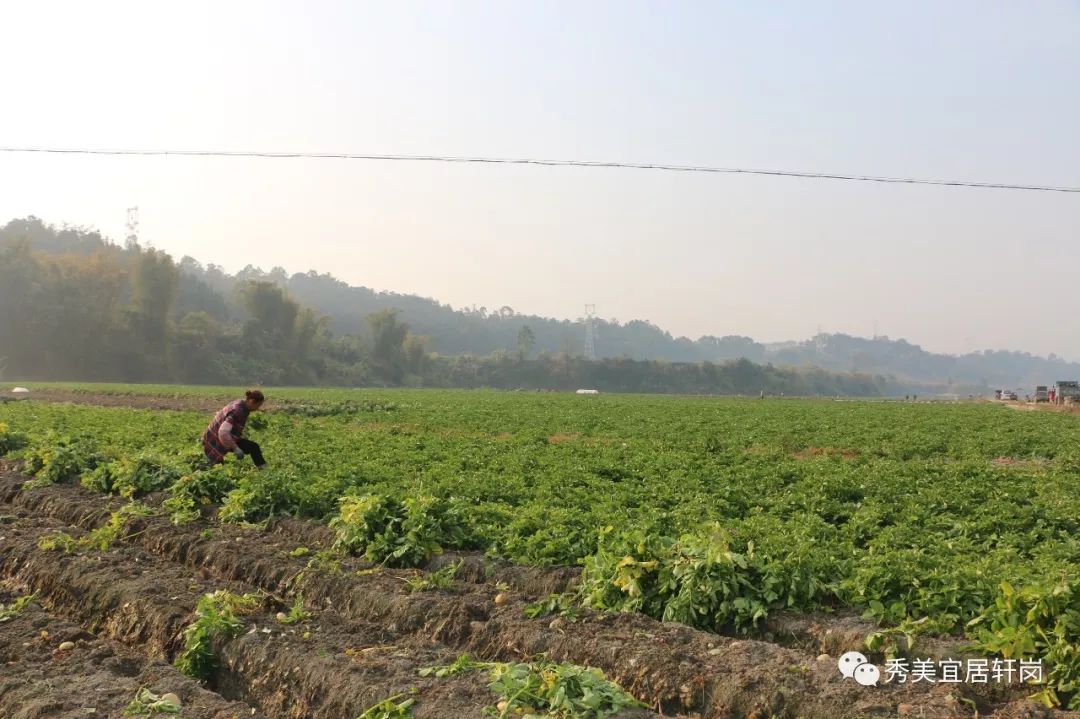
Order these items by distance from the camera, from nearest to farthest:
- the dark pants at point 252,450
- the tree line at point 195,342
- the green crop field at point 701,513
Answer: the green crop field at point 701,513 < the dark pants at point 252,450 < the tree line at point 195,342

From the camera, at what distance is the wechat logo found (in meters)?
5.49

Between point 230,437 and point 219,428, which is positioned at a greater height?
point 219,428

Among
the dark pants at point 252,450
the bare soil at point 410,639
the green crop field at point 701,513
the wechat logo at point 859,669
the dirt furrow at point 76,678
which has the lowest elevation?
the dirt furrow at point 76,678

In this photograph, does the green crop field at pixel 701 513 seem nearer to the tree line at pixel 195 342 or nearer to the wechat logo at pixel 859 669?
the wechat logo at pixel 859 669

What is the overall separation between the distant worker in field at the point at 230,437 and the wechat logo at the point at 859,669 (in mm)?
9487

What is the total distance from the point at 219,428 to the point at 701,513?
7715 mm

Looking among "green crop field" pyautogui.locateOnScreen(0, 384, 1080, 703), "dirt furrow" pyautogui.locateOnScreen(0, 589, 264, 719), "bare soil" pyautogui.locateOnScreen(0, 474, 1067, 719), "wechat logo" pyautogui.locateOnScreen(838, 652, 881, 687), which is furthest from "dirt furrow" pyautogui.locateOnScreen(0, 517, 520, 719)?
"wechat logo" pyautogui.locateOnScreen(838, 652, 881, 687)

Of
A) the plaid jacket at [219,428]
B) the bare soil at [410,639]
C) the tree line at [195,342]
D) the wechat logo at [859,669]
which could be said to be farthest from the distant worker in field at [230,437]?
the tree line at [195,342]

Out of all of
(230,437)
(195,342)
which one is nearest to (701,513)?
(230,437)

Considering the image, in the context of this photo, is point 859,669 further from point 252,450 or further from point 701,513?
point 252,450

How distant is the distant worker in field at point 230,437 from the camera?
12.6 m

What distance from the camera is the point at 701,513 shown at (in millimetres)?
10789

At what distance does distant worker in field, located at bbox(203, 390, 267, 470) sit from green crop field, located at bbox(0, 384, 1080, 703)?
307 mm

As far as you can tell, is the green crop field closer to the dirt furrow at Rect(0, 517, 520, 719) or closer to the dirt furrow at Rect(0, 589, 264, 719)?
the dirt furrow at Rect(0, 517, 520, 719)
